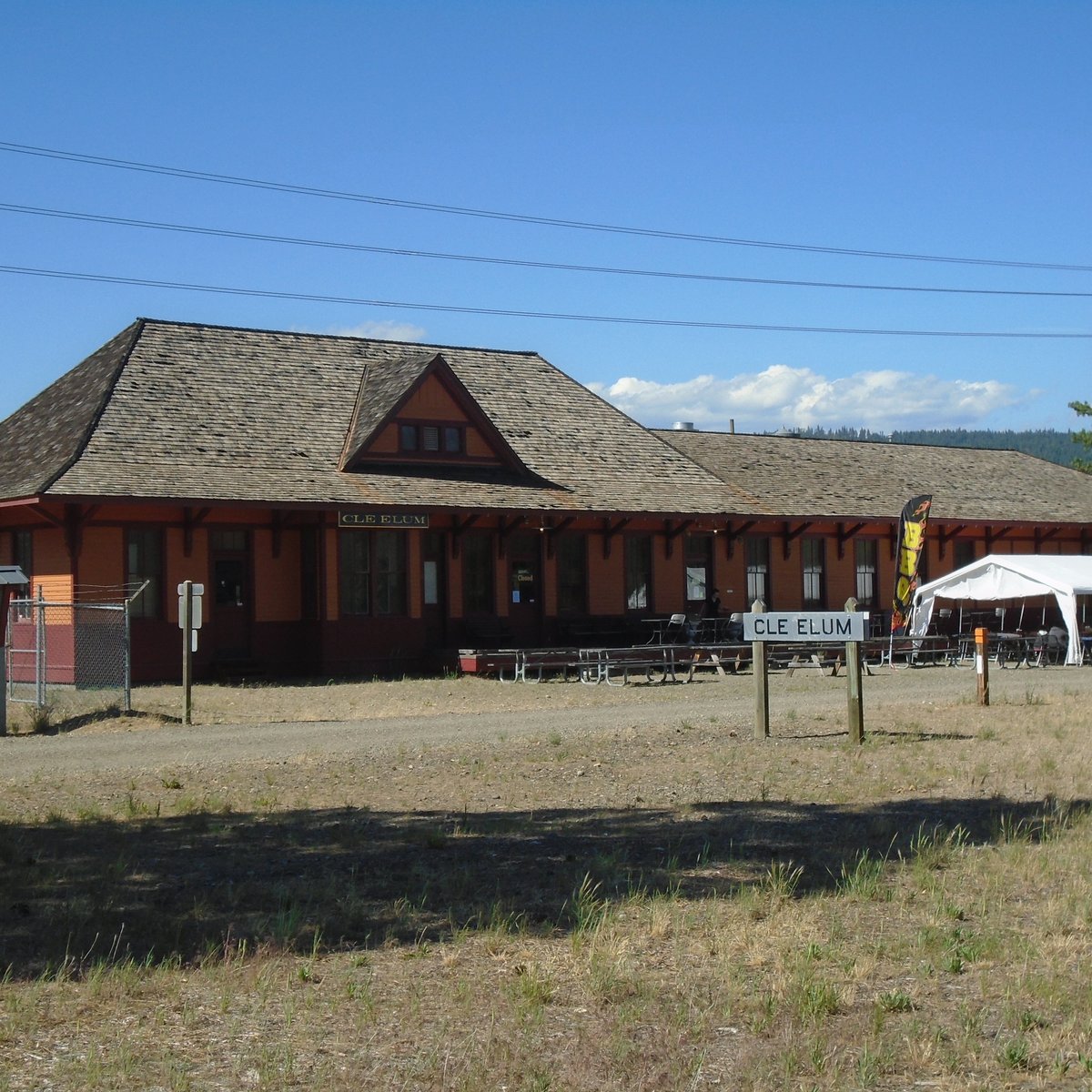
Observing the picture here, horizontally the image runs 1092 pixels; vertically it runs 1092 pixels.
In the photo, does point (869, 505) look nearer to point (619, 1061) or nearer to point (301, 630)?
point (301, 630)

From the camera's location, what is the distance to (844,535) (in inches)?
1489

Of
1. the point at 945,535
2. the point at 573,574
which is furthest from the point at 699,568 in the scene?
the point at 945,535

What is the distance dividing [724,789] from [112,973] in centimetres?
699

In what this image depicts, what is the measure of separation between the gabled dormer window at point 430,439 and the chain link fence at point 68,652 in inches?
292

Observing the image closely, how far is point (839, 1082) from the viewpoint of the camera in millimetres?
5609

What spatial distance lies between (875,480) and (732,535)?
7140 millimetres

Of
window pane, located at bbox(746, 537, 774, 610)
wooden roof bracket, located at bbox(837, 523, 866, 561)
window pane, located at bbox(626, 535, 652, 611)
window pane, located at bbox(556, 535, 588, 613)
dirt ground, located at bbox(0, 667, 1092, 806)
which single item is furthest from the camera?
wooden roof bracket, located at bbox(837, 523, 866, 561)

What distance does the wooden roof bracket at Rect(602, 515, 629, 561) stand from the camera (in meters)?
32.9

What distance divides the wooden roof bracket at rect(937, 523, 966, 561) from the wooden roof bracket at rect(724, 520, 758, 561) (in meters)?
6.70

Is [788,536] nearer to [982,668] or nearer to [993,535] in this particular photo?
[993,535]

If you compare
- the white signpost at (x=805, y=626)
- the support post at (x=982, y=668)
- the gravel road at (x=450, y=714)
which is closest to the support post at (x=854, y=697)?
the white signpost at (x=805, y=626)

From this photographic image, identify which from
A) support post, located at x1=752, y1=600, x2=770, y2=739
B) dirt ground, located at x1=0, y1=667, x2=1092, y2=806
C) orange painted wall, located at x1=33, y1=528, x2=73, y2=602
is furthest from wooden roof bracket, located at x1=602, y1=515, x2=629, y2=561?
support post, located at x1=752, y1=600, x2=770, y2=739

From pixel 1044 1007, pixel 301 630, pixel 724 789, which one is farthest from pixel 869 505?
pixel 1044 1007

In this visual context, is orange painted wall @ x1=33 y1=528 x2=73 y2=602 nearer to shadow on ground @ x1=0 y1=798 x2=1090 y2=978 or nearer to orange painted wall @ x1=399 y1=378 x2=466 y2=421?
orange painted wall @ x1=399 y1=378 x2=466 y2=421
